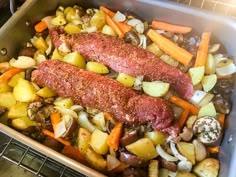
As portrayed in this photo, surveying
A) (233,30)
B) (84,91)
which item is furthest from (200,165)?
(233,30)

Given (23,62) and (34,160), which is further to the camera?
(23,62)

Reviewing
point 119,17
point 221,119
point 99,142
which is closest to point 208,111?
point 221,119

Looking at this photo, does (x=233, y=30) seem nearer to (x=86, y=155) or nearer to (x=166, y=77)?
(x=166, y=77)

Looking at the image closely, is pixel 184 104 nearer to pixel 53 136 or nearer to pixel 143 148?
pixel 143 148

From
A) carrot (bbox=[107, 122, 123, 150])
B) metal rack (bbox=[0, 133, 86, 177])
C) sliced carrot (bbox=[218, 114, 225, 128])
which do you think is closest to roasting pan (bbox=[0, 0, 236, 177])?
sliced carrot (bbox=[218, 114, 225, 128])

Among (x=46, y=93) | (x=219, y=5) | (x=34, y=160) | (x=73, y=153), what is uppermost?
(x=219, y=5)

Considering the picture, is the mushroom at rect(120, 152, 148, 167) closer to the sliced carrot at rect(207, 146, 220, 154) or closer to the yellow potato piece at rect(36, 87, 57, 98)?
the sliced carrot at rect(207, 146, 220, 154)
